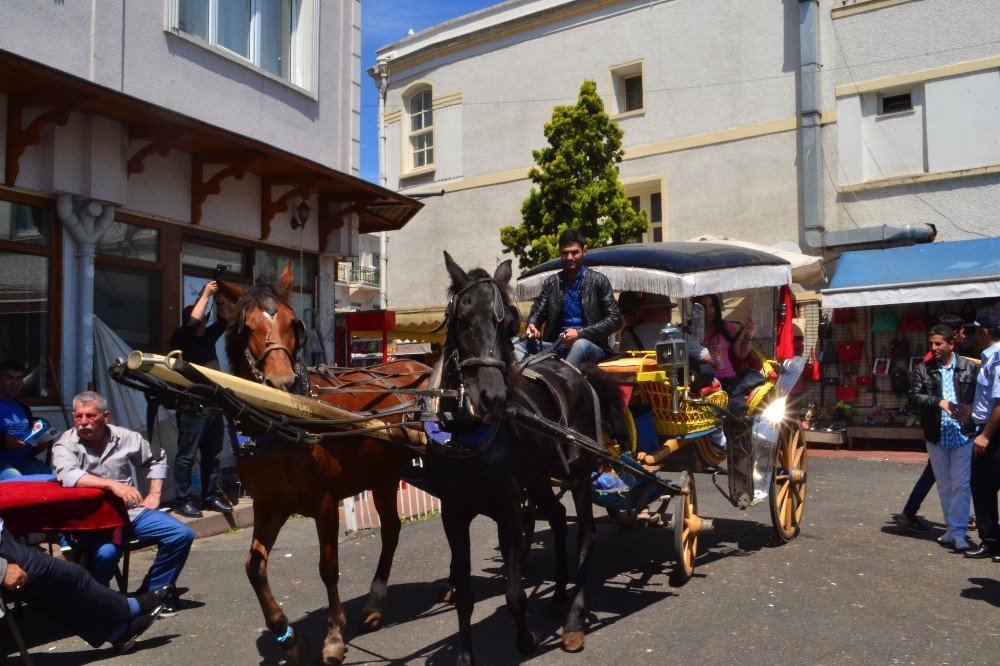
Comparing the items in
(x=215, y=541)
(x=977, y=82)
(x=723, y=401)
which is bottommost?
(x=215, y=541)

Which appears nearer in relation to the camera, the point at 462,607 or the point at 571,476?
the point at 462,607

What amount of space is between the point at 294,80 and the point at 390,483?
7812mm

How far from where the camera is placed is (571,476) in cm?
559

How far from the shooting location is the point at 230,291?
16.3 ft

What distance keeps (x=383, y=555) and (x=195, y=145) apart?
5588 millimetres

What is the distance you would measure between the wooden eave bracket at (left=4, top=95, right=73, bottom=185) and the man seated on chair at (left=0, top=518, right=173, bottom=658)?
14.7ft

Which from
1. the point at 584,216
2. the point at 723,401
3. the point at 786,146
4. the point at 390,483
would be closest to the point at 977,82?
the point at 786,146

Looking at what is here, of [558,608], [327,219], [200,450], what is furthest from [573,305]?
[327,219]

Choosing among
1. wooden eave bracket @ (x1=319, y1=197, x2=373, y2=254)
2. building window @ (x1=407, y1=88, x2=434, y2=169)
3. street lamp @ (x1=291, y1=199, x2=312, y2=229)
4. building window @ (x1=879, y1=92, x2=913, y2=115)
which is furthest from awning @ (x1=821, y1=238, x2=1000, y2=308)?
building window @ (x1=407, y1=88, x2=434, y2=169)

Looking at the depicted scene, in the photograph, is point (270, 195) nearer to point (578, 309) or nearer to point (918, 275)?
point (578, 309)

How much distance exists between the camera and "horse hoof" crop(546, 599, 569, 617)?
5809 mm

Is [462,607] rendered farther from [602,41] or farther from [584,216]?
[602,41]

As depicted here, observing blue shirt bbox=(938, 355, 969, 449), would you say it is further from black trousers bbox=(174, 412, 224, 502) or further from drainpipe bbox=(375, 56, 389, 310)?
drainpipe bbox=(375, 56, 389, 310)

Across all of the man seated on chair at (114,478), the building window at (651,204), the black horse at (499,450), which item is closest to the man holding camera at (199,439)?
the man seated on chair at (114,478)
